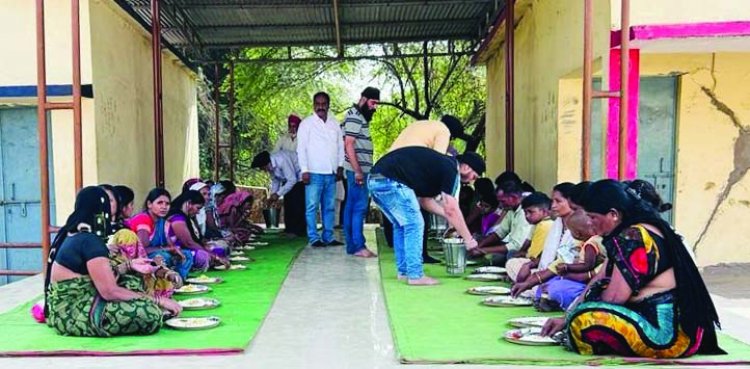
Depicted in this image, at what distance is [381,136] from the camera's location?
18734 mm

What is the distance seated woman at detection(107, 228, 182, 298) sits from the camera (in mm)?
4352

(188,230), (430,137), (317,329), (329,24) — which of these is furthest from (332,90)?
(317,329)

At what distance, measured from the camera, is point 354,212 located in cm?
713

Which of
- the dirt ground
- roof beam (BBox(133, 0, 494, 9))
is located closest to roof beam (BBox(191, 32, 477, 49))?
roof beam (BBox(133, 0, 494, 9))

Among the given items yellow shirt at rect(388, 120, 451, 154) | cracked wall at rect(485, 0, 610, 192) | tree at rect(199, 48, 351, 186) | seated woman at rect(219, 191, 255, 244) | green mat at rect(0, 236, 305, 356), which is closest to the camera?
green mat at rect(0, 236, 305, 356)

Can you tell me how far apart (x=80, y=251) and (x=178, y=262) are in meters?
1.89

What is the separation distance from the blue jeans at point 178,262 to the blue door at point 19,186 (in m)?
2.93

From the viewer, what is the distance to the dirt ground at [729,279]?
6.12 metres

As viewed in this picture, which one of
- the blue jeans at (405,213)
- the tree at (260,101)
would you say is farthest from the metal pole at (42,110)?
the tree at (260,101)

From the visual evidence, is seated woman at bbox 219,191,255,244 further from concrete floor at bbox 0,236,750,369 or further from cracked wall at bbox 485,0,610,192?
cracked wall at bbox 485,0,610,192

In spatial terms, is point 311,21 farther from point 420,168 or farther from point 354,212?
point 420,168

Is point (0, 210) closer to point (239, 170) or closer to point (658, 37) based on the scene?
point (658, 37)

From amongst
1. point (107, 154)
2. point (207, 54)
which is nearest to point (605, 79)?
point (107, 154)

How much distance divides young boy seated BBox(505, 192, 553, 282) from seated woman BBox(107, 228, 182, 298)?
2.47 meters
